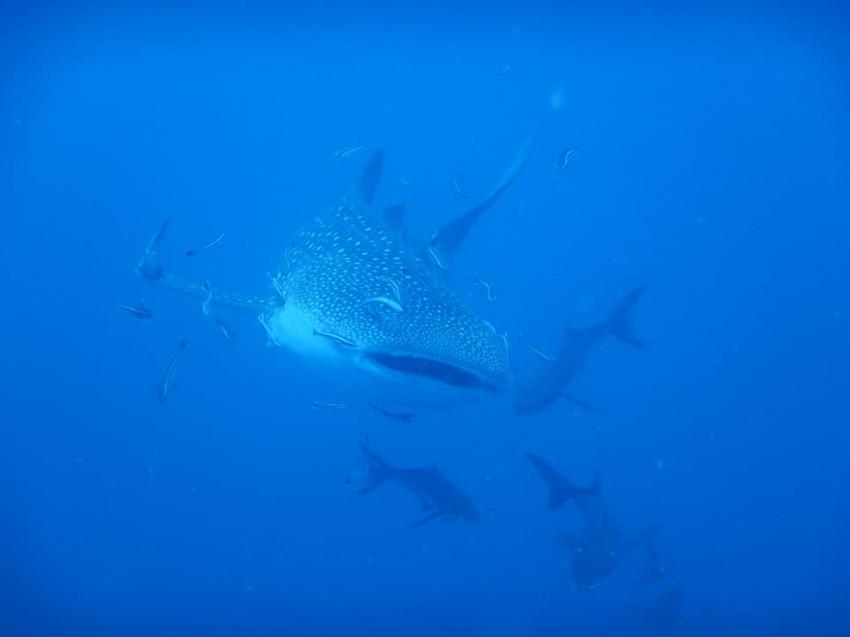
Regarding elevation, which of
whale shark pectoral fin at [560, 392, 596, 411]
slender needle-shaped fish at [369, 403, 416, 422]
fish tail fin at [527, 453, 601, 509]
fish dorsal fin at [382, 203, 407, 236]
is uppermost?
fish dorsal fin at [382, 203, 407, 236]

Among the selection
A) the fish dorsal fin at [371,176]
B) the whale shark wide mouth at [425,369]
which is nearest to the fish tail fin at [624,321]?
the fish dorsal fin at [371,176]

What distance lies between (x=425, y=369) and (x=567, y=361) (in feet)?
18.2

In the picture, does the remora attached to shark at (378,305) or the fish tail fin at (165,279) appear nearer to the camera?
the remora attached to shark at (378,305)

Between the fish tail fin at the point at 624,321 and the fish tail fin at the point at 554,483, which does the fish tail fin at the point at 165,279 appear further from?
the fish tail fin at the point at 624,321

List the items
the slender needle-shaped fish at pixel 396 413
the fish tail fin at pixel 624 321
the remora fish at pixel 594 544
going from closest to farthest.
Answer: the slender needle-shaped fish at pixel 396 413, the remora fish at pixel 594 544, the fish tail fin at pixel 624 321

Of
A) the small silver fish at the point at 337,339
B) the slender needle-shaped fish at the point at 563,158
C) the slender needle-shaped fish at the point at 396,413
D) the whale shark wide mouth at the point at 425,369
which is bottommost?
the whale shark wide mouth at the point at 425,369

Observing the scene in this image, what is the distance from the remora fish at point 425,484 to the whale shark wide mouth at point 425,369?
3.55m

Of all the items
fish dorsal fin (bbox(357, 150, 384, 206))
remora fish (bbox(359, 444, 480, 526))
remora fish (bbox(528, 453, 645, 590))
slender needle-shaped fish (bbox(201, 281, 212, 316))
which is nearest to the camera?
slender needle-shaped fish (bbox(201, 281, 212, 316))

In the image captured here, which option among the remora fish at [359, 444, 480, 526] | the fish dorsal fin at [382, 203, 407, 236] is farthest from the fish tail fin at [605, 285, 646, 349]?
the fish dorsal fin at [382, 203, 407, 236]

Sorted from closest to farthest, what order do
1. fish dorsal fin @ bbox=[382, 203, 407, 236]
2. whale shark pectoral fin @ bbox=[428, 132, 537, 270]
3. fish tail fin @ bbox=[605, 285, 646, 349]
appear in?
whale shark pectoral fin @ bbox=[428, 132, 537, 270], fish dorsal fin @ bbox=[382, 203, 407, 236], fish tail fin @ bbox=[605, 285, 646, 349]

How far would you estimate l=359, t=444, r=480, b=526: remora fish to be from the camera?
22.6 feet

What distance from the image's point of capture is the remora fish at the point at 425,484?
22.6 ft

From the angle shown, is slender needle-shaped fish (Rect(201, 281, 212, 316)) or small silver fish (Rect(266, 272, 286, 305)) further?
slender needle-shaped fish (Rect(201, 281, 212, 316))

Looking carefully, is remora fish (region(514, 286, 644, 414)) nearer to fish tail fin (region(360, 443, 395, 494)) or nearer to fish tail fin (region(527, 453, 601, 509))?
fish tail fin (region(527, 453, 601, 509))
